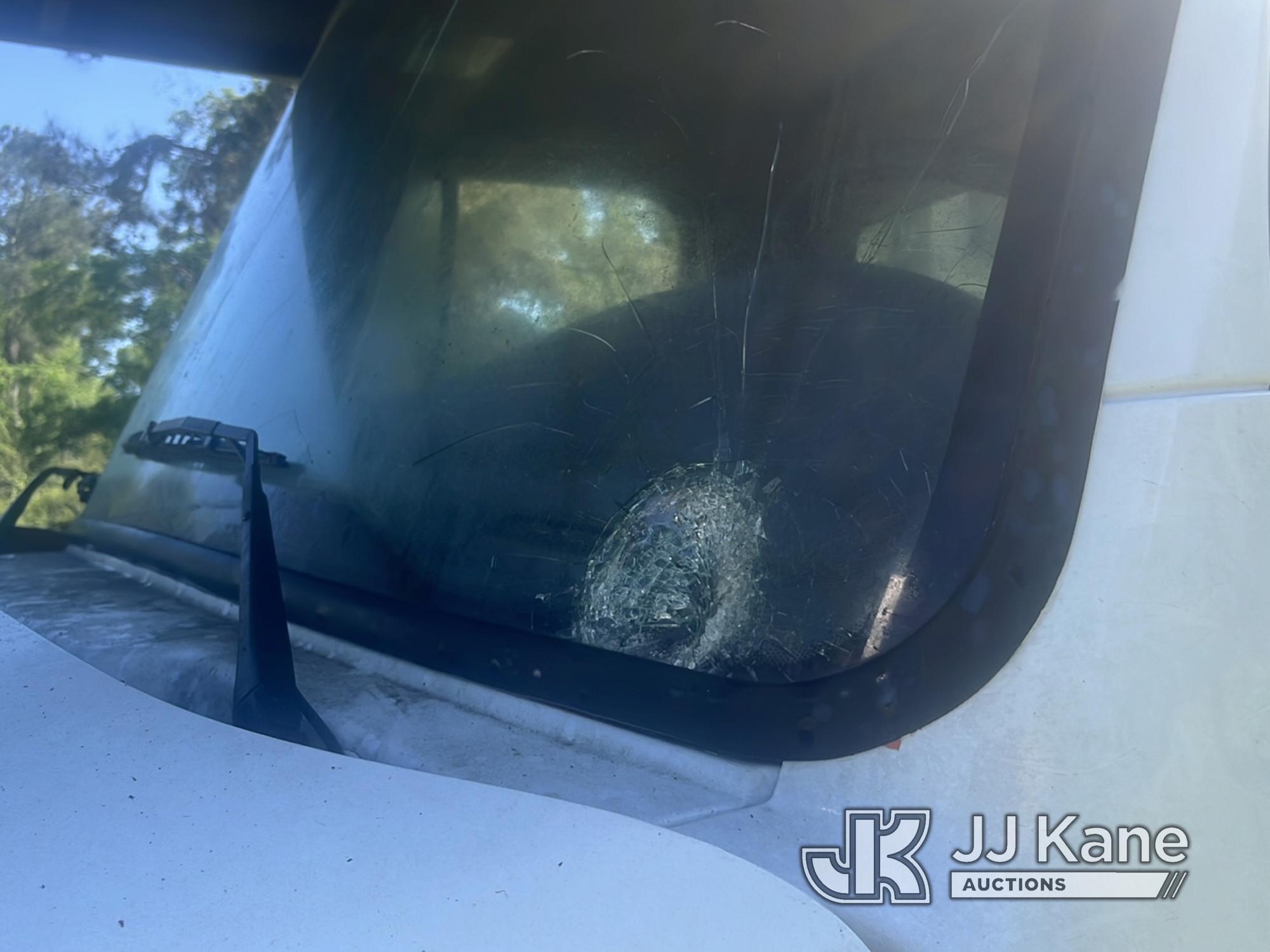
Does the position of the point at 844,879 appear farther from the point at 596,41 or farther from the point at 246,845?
the point at 596,41

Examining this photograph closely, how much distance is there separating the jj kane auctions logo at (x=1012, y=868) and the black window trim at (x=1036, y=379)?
100 mm

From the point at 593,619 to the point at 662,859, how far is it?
39 cm

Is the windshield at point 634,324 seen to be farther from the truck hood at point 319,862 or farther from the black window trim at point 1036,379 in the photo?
the truck hood at point 319,862

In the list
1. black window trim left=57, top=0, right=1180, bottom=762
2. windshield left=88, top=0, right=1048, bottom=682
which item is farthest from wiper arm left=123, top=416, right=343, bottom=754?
black window trim left=57, top=0, right=1180, bottom=762

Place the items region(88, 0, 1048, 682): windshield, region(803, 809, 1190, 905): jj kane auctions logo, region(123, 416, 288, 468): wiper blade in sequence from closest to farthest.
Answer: region(803, 809, 1190, 905): jj kane auctions logo < region(88, 0, 1048, 682): windshield < region(123, 416, 288, 468): wiper blade

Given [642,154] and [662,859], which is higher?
[642,154]

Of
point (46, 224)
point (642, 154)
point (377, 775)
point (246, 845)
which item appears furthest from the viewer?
point (46, 224)

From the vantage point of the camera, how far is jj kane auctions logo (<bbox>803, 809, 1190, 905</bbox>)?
41.8 inches

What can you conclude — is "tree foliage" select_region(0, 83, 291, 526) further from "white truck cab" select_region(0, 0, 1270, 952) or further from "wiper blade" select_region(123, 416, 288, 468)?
"white truck cab" select_region(0, 0, 1270, 952)

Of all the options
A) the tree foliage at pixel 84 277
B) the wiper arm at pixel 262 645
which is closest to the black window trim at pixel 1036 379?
the wiper arm at pixel 262 645

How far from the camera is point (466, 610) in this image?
4.81 feet

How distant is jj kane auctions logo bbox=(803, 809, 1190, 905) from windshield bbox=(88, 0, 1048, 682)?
20 centimetres

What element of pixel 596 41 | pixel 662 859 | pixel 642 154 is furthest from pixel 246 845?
pixel 596 41

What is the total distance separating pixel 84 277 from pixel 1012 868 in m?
1.73
